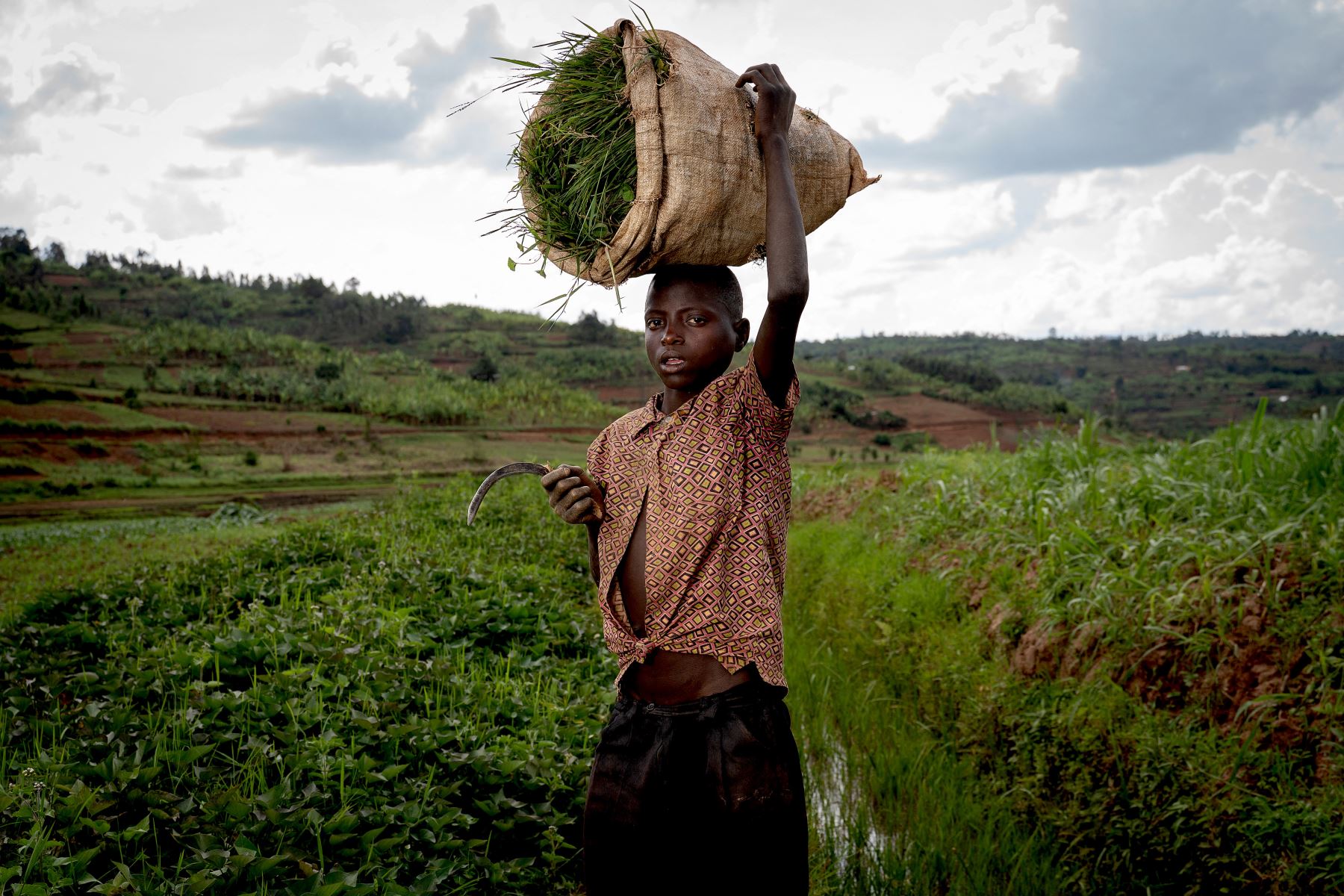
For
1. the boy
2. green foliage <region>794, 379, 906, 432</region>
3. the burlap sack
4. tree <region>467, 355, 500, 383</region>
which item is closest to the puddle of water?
the boy

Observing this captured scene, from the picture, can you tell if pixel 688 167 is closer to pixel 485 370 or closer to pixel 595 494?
pixel 595 494

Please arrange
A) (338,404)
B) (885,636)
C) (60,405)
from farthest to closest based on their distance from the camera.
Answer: (338,404) < (60,405) < (885,636)

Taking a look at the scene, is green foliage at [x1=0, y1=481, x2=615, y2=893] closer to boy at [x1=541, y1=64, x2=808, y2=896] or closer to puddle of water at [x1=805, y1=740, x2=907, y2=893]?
boy at [x1=541, y1=64, x2=808, y2=896]

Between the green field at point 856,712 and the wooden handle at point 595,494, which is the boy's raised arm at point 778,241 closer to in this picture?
the wooden handle at point 595,494

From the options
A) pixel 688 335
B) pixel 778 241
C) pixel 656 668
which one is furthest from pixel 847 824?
pixel 778 241

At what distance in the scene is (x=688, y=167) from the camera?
1.91m

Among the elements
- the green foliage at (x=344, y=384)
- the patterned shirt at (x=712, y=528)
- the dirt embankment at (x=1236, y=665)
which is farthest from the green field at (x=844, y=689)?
the green foliage at (x=344, y=384)

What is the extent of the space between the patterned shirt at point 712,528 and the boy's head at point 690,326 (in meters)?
0.05

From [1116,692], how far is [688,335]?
2612mm

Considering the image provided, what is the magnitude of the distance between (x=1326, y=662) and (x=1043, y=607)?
1214mm

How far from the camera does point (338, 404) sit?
1920cm

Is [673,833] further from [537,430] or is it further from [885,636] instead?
[537,430]

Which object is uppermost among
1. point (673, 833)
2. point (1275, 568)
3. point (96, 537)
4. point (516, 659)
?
point (1275, 568)

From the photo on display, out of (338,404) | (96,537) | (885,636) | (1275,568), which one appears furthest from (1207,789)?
(338,404)
